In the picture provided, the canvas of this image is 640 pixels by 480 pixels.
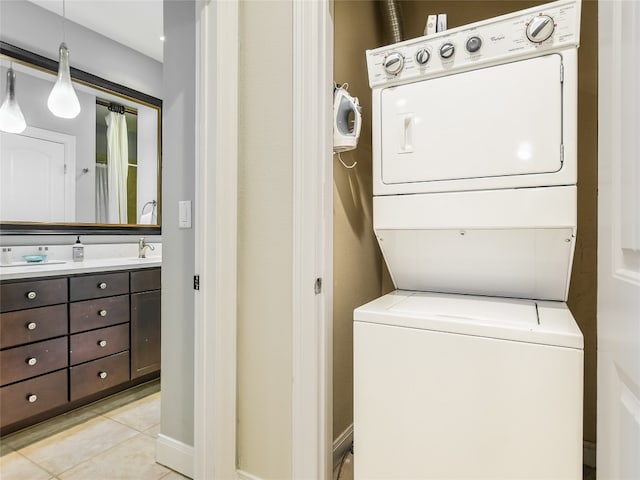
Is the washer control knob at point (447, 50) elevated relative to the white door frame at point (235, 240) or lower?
elevated

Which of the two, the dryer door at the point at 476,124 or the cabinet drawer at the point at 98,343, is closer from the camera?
the dryer door at the point at 476,124

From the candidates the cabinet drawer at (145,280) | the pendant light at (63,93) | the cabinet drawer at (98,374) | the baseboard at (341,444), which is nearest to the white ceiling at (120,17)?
the pendant light at (63,93)

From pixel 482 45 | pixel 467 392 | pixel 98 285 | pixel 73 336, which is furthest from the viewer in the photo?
pixel 98 285

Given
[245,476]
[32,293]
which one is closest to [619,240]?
[245,476]

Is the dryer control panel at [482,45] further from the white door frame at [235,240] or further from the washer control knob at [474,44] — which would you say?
the white door frame at [235,240]

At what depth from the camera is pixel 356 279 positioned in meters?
1.71

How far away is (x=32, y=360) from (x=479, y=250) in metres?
2.30

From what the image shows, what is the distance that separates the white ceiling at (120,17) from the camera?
8.23ft

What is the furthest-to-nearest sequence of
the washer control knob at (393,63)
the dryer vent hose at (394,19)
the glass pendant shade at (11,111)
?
the glass pendant shade at (11,111) → the dryer vent hose at (394,19) → the washer control knob at (393,63)

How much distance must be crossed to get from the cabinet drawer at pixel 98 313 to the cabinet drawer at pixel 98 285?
4cm

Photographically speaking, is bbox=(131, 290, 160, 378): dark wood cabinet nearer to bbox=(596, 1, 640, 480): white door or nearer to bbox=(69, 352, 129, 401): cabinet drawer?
bbox=(69, 352, 129, 401): cabinet drawer

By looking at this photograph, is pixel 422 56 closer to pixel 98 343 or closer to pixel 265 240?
pixel 265 240

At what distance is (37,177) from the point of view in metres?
2.48

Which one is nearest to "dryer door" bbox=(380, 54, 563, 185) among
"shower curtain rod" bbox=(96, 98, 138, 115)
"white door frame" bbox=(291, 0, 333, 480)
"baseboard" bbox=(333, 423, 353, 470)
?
"white door frame" bbox=(291, 0, 333, 480)
